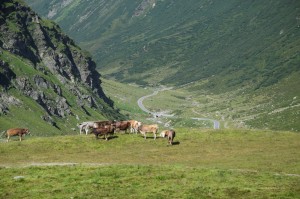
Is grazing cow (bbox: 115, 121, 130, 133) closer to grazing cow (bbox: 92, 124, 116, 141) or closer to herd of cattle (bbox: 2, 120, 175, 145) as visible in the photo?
herd of cattle (bbox: 2, 120, 175, 145)

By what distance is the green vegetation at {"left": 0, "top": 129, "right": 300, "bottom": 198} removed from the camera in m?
42.5

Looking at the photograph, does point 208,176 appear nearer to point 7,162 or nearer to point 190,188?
point 190,188

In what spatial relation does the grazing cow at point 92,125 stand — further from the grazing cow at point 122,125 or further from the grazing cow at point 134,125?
the grazing cow at point 134,125

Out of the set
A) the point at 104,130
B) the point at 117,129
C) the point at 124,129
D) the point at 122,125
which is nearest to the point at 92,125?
the point at 117,129

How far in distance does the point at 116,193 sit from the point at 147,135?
117 ft

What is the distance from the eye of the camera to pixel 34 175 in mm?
48906

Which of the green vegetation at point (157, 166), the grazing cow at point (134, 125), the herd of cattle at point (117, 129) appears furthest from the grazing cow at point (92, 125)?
the green vegetation at point (157, 166)

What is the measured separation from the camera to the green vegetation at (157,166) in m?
42.5

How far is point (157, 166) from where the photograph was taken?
53.8 metres

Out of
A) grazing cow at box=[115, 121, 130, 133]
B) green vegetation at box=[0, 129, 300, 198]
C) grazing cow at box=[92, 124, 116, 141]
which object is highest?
grazing cow at box=[115, 121, 130, 133]

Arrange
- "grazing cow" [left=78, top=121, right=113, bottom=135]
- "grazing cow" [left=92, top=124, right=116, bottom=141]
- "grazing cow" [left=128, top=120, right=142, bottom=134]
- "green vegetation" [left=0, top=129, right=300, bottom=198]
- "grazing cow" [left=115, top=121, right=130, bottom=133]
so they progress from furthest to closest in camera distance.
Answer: "grazing cow" [left=78, top=121, right=113, bottom=135], "grazing cow" [left=128, top=120, right=142, bottom=134], "grazing cow" [left=115, top=121, right=130, bottom=133], "grazing cow" [left=92, top=124, right=116, bottom=141], "green vegetation" [left=0, top=129, right=300, bottom=198]

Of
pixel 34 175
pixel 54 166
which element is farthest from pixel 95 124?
pixel 34 175

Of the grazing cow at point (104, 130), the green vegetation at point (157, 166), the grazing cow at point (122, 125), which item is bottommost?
the green vegetation at point (157, 166)

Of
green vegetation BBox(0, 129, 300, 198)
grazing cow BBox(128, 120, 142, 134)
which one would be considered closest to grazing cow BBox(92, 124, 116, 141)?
green vegetation BBox(0, 129, 300, 198)
